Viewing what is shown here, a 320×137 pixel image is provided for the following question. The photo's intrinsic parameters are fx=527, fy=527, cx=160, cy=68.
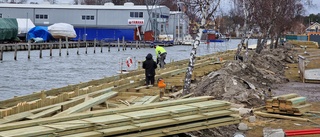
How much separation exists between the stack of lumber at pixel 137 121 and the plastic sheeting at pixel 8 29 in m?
58.3

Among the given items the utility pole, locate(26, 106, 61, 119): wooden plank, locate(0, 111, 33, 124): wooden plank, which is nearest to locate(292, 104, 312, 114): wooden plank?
the utility pole

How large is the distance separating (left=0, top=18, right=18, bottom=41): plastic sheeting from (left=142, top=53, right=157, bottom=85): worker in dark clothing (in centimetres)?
5074

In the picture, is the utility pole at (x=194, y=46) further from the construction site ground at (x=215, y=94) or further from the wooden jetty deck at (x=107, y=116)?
the wooden jetty deck at (x=107, y=116)

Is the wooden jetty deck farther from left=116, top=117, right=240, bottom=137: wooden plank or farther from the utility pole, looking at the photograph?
the utility pole

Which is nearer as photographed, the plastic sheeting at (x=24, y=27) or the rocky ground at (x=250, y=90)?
the rocky ground at (x=250, y=90)

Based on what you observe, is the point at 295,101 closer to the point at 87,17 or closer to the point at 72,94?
the point at 72,94

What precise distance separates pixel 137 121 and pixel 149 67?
900 centimetres

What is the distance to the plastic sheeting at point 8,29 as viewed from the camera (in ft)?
222

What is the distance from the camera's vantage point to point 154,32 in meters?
91.0

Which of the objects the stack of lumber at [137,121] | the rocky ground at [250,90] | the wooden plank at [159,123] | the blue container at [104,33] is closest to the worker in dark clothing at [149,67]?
the rocky ground at [250,90]

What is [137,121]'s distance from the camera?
433 inches

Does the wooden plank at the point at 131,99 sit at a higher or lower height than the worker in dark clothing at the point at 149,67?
lower

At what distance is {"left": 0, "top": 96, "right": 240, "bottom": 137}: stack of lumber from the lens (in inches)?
393

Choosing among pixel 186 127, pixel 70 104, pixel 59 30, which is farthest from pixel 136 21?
Result: pixel 186 127
